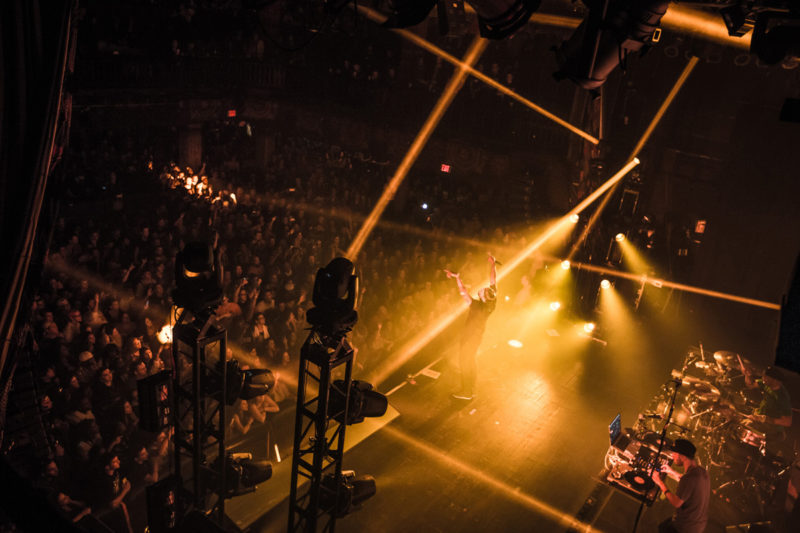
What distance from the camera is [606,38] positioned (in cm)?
383

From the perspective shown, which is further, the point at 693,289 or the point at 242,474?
the point at 693,289

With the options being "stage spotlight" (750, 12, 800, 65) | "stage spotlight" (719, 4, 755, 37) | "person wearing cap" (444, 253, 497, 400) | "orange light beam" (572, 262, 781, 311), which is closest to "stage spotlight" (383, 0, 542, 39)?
"stage spotlight" (750, 12, 800, 65)

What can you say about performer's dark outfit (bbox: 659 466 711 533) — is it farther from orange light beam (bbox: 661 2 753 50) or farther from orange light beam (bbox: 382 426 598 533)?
orange light beam (bbox: 661 2 753 50)

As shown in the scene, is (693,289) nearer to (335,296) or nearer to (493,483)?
(493,483)

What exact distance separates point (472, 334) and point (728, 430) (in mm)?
3855

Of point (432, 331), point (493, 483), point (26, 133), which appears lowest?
point (493, 483)

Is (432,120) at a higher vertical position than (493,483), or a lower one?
higher

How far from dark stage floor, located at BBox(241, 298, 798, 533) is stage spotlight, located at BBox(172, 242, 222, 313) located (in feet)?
10.5

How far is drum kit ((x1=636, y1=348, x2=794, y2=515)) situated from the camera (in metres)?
6.93

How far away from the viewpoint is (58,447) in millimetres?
5371

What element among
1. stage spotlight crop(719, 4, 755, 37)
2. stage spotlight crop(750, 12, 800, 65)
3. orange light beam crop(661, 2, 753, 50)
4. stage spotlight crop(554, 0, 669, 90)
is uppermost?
orange light beam crop(661, 2, 753, 50)

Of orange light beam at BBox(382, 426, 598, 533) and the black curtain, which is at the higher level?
the black curtain

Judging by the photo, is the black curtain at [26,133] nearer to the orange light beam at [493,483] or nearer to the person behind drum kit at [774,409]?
the orange light beam at [493,483]

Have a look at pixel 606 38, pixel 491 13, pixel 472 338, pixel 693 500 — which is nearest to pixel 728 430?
pixel 693 500
